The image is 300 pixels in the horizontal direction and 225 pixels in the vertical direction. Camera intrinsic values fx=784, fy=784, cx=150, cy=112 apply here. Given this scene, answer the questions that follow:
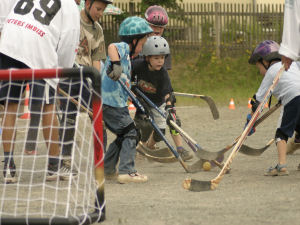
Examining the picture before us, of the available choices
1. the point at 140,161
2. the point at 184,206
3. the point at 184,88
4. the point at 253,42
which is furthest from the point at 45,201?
the point at 253,42

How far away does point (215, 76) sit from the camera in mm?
18422

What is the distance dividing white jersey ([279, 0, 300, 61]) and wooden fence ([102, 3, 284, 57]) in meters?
13.9

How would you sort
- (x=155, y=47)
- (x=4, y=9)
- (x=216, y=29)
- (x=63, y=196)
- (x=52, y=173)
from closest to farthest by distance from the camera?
(x=63, y=196)
(x=52, y=173)
(x=4, y=9)
(x=155, y=47)
(x=216, y=29)

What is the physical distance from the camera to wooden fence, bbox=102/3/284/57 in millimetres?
20094

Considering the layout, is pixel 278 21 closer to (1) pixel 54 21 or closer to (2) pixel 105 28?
(2) pixel 105 28

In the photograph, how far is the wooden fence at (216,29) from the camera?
65.9 feet

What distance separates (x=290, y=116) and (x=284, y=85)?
272mm

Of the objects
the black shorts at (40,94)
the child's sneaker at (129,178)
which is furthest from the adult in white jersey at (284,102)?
the black shorts at (40,94)

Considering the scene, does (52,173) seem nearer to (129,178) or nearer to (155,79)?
(129,178)

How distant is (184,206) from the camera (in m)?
5.05

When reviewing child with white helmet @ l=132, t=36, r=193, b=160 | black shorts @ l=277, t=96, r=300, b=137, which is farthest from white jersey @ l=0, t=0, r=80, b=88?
black shorts @ l=277, t=96, r=300, b=137

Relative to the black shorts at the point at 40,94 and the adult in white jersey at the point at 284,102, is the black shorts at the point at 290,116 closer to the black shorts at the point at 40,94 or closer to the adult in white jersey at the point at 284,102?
the adult in white jersey at the point at 284,102

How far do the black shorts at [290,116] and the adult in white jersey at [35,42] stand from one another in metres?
1.91

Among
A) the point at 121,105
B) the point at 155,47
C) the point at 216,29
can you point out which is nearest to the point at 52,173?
the point at 121,105
